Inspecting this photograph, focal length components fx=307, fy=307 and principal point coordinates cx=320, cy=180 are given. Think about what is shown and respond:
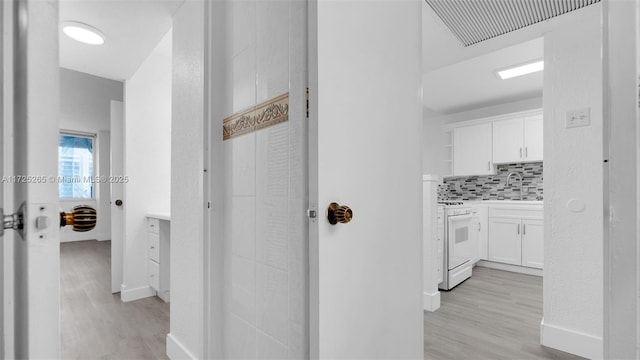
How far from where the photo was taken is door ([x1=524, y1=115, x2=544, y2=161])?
13.5 ft

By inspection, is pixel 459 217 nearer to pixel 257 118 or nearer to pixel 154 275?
pixel 257 118

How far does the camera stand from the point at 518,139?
431cm

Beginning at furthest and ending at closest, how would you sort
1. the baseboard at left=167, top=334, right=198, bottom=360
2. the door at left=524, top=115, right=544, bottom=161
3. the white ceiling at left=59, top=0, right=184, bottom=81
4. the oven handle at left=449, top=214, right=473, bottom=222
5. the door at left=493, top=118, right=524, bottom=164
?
the door at left=493, top=118, right=524, bottom=164 → the door at left=524, top=115, right=544, bottom=161 → the oven handle at left=449, top=214, right=473, bottom=222 → the white ceiling at left=59, top=0, right=184, bottom=81 → the baseboard at left=167, top=334, right=198, bottom=360

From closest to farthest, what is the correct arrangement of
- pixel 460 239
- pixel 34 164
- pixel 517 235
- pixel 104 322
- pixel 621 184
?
1. pixel 34 164
2. pixel 621 184
3. pixel 104 322
4. pixel 460 239
5. pixel 517 235

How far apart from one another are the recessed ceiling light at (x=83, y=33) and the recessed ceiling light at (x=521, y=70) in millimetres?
3861

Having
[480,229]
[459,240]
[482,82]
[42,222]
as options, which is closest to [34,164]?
[42,222]

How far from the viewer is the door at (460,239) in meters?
3.16

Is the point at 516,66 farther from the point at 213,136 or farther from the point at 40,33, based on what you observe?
the point at 40,33

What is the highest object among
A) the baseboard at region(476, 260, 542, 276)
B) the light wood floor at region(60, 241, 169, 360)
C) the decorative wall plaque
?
the decorative wall plaque

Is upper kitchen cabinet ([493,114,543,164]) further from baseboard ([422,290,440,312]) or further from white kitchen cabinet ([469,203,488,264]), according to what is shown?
baseboard ([422,290,440,312])

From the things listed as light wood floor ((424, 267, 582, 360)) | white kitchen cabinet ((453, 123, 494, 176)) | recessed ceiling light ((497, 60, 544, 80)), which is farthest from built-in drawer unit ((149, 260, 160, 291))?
white kitchen cabinet ((453, 123, 494, 176))

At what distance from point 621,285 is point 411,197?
0.72 metres

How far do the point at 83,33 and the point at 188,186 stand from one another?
1435 mm

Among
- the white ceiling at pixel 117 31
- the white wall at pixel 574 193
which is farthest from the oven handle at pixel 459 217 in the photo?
the white ceiling at pixel 117 31
